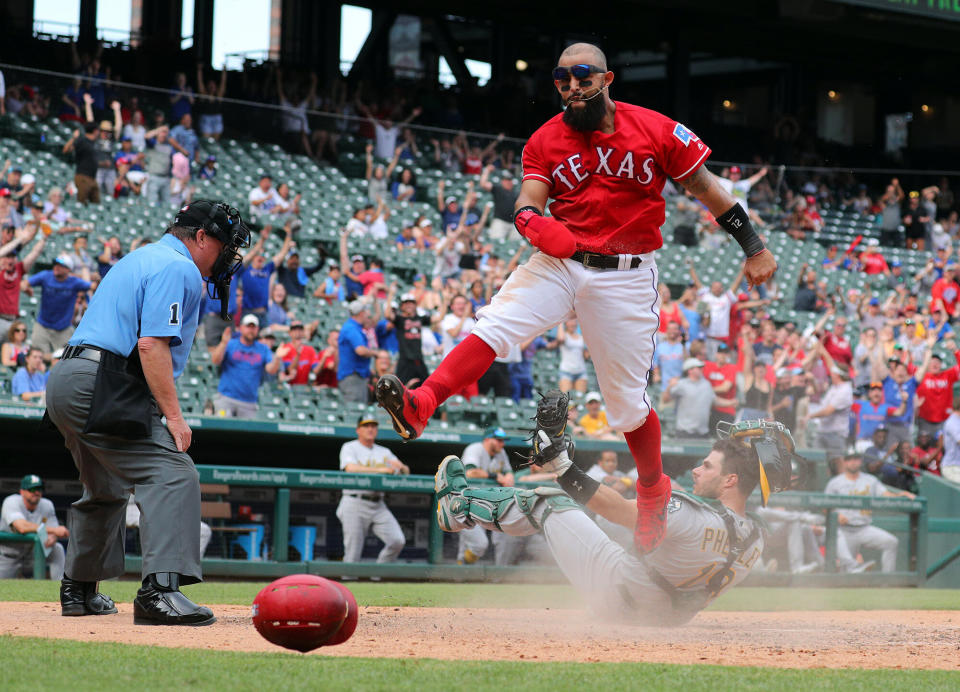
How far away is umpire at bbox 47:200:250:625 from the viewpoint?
194 inches

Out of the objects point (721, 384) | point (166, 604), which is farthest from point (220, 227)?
point (721, 384)

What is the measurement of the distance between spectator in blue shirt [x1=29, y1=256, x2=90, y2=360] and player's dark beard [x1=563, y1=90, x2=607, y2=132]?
745 centimetres

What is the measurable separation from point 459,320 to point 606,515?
24.5 ft

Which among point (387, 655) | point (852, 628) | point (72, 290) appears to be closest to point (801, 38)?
point (72, 290)

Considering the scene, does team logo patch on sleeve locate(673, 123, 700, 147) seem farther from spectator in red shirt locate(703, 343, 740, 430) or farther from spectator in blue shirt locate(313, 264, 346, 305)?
spectator in blue shirt locate(313, 264, 346, 305)

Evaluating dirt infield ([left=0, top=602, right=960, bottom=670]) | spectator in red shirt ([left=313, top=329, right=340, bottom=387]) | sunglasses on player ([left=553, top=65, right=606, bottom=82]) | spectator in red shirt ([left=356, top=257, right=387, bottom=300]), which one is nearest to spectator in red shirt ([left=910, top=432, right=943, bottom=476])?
spectator in red shirt ([left=356, top=257, right=387, bottom=300])

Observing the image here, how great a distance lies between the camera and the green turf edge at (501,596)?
7.29 m

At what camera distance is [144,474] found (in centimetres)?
501

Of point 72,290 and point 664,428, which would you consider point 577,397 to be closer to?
point 664,428

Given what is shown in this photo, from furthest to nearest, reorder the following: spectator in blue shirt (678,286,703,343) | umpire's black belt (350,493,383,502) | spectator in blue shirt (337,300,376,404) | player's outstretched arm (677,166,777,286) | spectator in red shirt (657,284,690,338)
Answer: spectator in blue shirt (678,286,703,343) < spectator in red shirt (657,284,690,338) < spectator in blue shirt (337,300,376,404) < umpire's black belt (350,493,383,502) < player's outstretched arm (677,166,777,286)

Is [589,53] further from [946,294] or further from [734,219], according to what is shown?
[946,294]

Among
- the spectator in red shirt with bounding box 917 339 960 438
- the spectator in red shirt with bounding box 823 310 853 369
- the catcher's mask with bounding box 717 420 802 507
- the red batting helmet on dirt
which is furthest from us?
the spectator in red shirt with bounding box 823 310 853 369

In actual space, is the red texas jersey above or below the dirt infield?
above

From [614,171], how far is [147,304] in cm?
196
